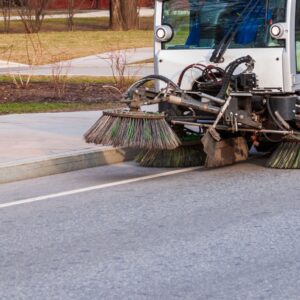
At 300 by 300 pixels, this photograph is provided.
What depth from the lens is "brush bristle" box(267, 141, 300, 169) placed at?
1122 centimetres

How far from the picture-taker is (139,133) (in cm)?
1028

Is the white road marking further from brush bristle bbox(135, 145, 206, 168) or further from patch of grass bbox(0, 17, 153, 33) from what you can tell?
patch of grass bbox(0, 17, 153, 33)

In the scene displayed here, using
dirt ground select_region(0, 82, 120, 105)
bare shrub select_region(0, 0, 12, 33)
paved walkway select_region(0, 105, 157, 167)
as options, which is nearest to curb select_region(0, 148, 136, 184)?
paved walkway select_region(0, 105, 157, 167)

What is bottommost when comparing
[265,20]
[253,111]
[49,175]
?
[49,175]

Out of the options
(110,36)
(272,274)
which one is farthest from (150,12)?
(272,274)

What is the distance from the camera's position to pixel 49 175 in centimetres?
1139

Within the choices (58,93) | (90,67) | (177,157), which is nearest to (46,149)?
(177,157)

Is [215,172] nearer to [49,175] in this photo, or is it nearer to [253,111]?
[253,111]

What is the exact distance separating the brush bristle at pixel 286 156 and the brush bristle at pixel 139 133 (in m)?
1.52

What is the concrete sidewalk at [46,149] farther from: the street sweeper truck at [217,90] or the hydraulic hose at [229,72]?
the hydraulic hose at [229,72]

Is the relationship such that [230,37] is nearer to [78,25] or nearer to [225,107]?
[225,107]

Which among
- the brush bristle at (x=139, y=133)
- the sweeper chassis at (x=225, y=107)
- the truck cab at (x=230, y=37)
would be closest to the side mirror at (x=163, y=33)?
the truck cab at (x=230, y=37)

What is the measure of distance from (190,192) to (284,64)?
2.03 m

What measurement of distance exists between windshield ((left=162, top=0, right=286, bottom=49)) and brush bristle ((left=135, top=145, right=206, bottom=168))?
1.26 m
